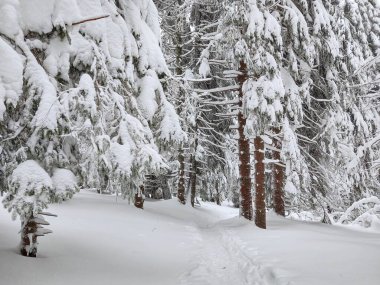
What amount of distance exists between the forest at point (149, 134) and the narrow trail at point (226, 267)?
43mm

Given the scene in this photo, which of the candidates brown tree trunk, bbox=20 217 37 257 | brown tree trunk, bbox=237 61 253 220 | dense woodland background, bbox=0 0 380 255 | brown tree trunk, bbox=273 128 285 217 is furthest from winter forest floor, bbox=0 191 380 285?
brown tree trunk, bbox=273 128 285 217

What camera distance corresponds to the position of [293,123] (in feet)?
47.9

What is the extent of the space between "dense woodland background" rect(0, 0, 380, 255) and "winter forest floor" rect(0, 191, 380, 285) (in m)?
0.84

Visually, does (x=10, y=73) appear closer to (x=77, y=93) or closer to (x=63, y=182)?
(x=77, y=93)

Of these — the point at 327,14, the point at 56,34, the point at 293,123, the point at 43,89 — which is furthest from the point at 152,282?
the point at 327,14

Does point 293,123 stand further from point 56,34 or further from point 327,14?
point 56,34

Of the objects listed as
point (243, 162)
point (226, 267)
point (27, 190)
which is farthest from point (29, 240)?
point (243, 162)

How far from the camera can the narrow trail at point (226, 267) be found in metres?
6.61

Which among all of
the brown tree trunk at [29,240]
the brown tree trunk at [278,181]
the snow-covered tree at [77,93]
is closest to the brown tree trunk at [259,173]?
the brown tree trunk at [278,181]

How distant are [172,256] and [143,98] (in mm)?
3570

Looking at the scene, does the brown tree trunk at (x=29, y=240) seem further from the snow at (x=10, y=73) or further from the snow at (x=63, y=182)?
the snow at (x=10, y=73)

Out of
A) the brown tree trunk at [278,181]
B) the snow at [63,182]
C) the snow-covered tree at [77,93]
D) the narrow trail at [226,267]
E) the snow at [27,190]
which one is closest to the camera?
the snow at [27,190]

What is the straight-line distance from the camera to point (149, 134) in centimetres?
702

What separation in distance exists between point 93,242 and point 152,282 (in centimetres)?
264
